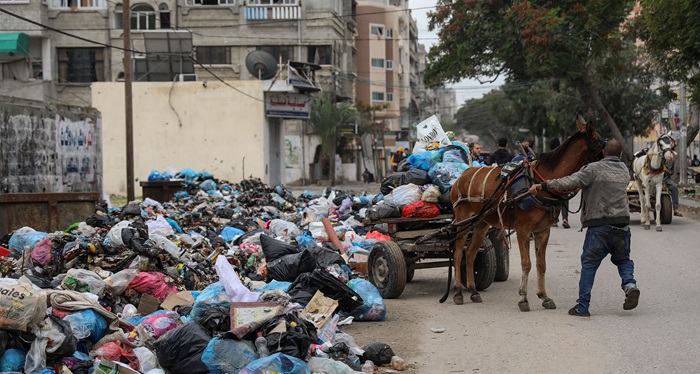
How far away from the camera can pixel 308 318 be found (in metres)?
7.98

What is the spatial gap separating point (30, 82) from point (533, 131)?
34989 mm

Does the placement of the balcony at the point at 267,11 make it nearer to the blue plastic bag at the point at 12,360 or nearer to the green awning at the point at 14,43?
the green awning at the point at 14,43

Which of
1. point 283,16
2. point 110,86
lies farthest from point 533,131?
point 110,86

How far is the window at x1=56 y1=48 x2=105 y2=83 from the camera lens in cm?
5178

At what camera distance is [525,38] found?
31.2 m

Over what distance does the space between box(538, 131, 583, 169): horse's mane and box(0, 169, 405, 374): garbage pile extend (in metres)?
2.48

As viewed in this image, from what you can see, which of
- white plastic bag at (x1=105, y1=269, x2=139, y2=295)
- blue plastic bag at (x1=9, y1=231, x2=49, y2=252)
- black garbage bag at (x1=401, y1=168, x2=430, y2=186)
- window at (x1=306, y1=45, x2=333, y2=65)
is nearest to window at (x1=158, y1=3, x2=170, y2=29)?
window at (x1=306, y1=45, x2=333, y2=65)

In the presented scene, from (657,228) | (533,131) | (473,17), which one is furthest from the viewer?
(533,131)

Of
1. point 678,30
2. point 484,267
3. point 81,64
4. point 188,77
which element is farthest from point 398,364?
point 81,64

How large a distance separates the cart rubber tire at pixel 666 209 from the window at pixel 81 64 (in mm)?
40040

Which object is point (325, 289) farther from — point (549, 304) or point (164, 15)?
point (164, 15)

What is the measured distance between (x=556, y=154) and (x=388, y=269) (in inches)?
104

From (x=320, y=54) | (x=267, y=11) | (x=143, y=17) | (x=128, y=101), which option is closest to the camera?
(x=128, y=101)

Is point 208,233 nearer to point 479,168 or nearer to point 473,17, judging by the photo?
point 479,168
